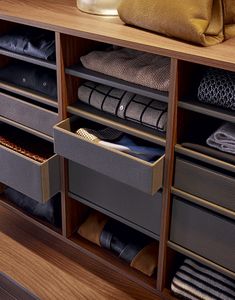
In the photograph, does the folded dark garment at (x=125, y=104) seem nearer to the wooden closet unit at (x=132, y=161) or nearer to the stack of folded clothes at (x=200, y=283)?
the wooden closet unit at (x=132, y=161)

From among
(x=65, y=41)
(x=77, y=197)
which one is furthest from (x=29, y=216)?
(x=65, y=41)

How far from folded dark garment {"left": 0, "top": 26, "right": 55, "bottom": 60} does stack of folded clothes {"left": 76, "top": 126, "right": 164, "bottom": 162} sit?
253 millimetres

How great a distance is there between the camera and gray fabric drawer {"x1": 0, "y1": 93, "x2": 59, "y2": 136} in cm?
142

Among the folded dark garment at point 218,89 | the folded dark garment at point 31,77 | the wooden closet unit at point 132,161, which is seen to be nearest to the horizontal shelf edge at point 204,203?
the wooden closet unit at point 132,161

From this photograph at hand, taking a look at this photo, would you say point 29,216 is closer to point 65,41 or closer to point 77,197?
point 77,197

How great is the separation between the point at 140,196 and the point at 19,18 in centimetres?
60

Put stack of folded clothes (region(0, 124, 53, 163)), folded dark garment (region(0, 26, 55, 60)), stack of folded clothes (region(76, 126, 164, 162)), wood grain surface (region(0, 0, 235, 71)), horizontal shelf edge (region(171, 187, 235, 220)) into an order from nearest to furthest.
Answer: wood grain surface (region(0, 0, 235, 71)) → horizontal shelf edge (region(171, 187, 235, 220)) → stack of folded clothes (region(76, 126, 164, 162)) → folded dark garment (region(0, 26, 55, 60)) → stack of folded clothes (region(0, 124, 53, 163))

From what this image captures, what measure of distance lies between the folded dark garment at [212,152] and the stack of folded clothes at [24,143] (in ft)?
1.81

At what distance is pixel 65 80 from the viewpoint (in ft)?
4.40

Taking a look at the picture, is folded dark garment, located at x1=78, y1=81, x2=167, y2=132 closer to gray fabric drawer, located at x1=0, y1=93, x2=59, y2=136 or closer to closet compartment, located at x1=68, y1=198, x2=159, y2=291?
gray fabric drawer, located at x1=0, y1=93, x2=59, y2=136

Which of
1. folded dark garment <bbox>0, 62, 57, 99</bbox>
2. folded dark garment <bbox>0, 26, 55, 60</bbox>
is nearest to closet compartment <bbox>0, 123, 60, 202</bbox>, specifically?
folded dark garment <bbox>0, 62, 57, 99</bbox>

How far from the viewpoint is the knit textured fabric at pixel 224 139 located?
3.60ft

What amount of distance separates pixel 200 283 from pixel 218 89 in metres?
0.56

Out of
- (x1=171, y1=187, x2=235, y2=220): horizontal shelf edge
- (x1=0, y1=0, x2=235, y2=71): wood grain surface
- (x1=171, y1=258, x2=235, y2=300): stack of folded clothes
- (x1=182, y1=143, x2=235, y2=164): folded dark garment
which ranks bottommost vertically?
(x1=171, y1=258, x2=235, y2=300): stack of folded clothes
